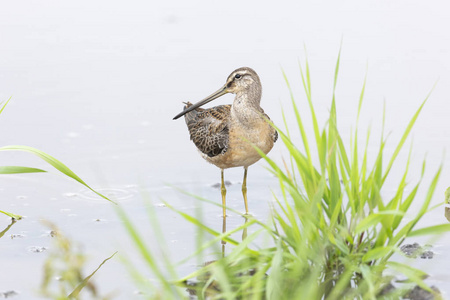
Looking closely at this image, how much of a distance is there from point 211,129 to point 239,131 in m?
0.44

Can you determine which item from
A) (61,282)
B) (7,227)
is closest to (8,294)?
(61,282)

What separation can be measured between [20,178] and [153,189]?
A: 137 centimetres

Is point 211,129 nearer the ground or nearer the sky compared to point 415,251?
nearer the sky

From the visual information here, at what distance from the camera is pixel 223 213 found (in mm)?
6992

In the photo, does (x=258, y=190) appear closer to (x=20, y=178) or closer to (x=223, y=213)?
(x=223, y=213)

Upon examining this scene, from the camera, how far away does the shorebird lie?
22.4 feet

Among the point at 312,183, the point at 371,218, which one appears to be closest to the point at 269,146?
the point at 312,183

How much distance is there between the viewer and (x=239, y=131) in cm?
686

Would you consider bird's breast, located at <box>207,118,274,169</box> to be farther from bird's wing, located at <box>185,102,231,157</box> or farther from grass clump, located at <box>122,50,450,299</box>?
grass clump, located at <box>122,50,450,299</box>

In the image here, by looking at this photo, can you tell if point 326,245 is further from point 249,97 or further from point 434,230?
point 249,97

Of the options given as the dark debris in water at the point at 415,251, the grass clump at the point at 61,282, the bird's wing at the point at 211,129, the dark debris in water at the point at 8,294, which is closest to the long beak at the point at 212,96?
the bird's wing at the point at 211,129

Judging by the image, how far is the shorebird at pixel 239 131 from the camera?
6828mm

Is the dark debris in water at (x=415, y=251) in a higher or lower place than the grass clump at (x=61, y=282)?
lower

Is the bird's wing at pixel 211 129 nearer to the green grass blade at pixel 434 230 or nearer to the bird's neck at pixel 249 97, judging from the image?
the bird's neck at pixel 249 97
